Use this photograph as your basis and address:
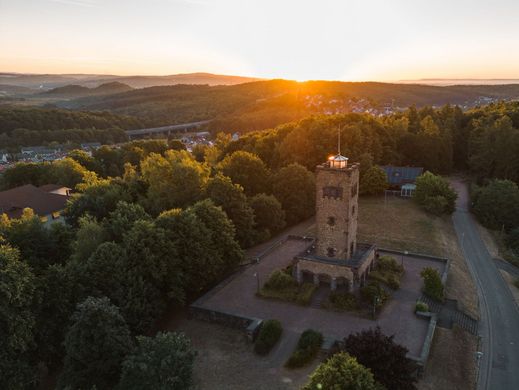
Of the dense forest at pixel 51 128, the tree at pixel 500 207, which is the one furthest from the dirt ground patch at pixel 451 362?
the dense forest at pixel 51 128

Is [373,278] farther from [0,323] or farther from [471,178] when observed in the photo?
[471,178]

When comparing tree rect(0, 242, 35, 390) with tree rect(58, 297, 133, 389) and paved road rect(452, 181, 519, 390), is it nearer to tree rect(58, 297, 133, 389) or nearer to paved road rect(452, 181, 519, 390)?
tree rect(58, 297, 133, 389)

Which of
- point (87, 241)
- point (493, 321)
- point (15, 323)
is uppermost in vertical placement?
point (87, 241)

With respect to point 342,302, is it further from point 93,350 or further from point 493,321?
point 93,350

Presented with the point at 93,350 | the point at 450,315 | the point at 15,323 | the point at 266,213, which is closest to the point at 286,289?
the point at 450,315

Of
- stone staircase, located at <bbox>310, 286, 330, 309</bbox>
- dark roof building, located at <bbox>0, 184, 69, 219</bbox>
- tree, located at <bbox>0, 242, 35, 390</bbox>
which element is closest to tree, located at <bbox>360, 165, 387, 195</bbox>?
stone staircase, located at <bbox>310, 286, 330, 309</bbox>

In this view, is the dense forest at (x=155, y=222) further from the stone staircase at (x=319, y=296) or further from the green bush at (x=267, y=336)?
the stone staircase at (x=319, y=296)
